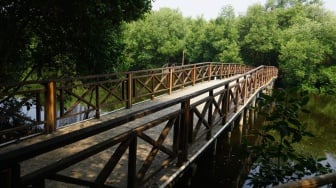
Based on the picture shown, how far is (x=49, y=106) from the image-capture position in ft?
20.3

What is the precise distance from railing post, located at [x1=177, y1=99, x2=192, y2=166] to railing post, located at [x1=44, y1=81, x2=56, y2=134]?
107 inches

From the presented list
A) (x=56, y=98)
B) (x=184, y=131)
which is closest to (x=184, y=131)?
(x=184, y=131)

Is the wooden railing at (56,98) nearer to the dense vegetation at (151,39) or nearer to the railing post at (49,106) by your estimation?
the railing post at (49,106)

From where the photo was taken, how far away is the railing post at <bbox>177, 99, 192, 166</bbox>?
194 inches

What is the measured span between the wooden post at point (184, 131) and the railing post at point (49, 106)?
2.72m

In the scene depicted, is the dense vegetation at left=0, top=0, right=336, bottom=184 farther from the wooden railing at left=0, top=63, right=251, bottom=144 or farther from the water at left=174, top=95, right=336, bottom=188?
the water at left=174, top=95, right=336, bottom=188

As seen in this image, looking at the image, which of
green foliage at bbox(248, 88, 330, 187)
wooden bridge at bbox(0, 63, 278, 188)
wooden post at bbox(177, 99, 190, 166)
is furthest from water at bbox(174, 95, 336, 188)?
wooden bridge at bbox(0, 63, 278, 188)

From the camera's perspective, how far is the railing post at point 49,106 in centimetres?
609

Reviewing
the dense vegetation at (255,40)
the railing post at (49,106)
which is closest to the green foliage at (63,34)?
the railing post at (49,106)

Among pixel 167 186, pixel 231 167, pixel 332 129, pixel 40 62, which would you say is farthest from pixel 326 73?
pixel 167 186

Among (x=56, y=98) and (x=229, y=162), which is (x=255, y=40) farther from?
(x=56, y=98)

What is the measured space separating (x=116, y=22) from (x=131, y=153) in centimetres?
692

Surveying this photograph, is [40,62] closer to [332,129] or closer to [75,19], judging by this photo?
[75,19]

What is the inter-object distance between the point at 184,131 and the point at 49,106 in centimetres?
281
